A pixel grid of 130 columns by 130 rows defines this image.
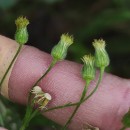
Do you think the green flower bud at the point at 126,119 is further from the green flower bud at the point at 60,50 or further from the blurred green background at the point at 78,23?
the blurred green background at the point at 78,23

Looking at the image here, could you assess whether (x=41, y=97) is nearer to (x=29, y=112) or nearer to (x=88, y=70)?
(x=29, y=112)

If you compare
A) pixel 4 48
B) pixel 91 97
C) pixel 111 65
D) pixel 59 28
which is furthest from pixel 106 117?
pixel 59 28

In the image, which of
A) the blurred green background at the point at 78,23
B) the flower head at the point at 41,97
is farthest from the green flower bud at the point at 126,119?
the blurred green background at the point at 78,23

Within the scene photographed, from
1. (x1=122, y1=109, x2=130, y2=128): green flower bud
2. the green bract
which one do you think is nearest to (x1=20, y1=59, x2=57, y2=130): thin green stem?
the green bract

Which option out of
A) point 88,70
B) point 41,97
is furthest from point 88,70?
point 41,97

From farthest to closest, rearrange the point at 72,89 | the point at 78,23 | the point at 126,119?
the point at 78,23
the point at 72,89
the point at 126,119

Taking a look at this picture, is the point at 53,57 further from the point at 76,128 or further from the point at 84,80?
the point at 76,128
